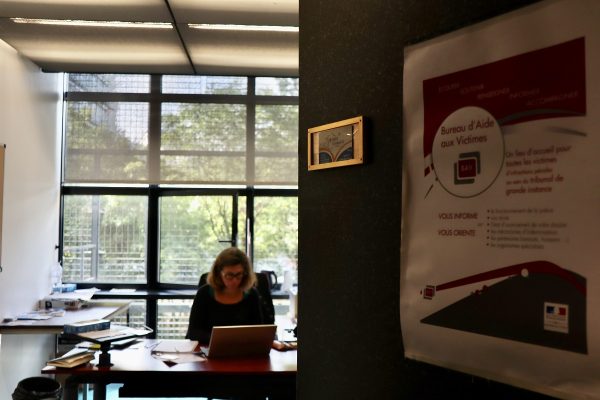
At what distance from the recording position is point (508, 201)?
0.77 meters

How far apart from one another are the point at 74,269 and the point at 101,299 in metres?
0.47

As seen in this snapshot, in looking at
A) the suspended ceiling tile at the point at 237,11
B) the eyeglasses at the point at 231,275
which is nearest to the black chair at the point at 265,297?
the eyeglasses at the point at 231,275

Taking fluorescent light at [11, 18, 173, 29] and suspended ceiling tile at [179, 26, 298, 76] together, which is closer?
fluorescent light at [11, 18, 173, 29]

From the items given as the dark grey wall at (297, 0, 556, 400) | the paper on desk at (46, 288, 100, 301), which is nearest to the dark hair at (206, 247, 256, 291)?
the paper on desk at (46, 288, 100, 301)

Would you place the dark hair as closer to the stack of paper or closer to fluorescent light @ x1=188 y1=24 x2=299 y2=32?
the stack of paper

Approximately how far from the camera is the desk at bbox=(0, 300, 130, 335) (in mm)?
3643

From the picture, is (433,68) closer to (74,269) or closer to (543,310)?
(543,310)

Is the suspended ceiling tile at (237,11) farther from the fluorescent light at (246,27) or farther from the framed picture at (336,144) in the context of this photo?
the framed picture at (336,144)

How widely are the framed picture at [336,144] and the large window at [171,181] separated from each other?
3594 mm

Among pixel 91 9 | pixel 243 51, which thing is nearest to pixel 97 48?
pixel 91 9

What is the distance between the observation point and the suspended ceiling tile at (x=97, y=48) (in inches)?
137

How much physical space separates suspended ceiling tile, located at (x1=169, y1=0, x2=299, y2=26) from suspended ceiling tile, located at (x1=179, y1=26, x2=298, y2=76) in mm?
225

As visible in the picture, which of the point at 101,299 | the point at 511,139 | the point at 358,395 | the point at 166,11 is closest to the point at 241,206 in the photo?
the point at 101,299

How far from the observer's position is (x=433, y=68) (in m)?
0.91
